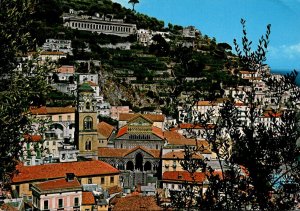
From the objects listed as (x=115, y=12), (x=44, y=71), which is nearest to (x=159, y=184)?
(x=44, y=71)

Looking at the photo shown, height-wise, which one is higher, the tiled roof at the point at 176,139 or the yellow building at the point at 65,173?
the tiled roof at the point at 176,139

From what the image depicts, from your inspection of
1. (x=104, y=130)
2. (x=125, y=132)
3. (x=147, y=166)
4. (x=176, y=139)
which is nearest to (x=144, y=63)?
(x=104, y=130)

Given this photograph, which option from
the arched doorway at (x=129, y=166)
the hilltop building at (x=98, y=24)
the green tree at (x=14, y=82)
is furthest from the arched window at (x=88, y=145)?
the hilltop building at (x=98, y=24)

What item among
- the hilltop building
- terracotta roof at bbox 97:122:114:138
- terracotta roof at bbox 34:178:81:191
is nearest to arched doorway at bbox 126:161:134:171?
terracotta roof at bbox 97:122:114:138

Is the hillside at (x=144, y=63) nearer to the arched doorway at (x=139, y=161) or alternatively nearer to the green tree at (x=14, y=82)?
the arched doorway at (x=139, y=161)

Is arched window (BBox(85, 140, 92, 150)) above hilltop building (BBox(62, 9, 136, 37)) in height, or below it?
below

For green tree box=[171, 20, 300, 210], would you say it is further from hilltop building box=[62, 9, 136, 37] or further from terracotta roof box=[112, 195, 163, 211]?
hilltop building box=[62, 9, 136, 37]

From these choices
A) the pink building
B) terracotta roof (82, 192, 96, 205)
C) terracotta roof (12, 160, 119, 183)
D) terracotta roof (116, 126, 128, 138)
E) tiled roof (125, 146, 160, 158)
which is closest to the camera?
the pink building
